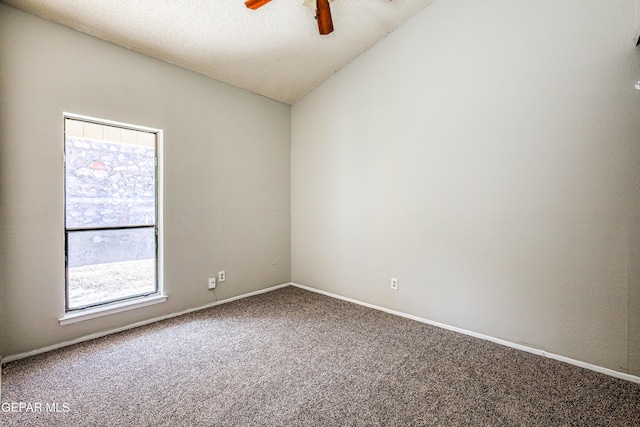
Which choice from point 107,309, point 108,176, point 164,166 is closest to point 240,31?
point 164,166

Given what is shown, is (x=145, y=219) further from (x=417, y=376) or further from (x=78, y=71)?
(x=417, y=376)

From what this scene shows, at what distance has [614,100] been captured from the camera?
6.89 feet

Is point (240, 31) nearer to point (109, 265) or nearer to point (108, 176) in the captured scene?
point (108, 176)

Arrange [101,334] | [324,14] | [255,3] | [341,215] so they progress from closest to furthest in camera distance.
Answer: [255,3] → [324,14] → [101,334] → [341,215]

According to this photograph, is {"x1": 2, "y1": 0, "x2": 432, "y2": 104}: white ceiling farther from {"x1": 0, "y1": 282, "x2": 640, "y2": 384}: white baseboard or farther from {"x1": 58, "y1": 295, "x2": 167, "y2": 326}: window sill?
{"x1": 0, "y1": 282, "x2": 640, "y2": 384}: white baseboard

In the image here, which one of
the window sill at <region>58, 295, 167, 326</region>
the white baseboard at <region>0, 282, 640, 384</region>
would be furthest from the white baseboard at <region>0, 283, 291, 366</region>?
the window sill at <region>58, 295, 167, 326</region>

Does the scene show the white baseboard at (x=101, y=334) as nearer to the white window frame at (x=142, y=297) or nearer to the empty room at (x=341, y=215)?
the empty room at (x=341, y=215)

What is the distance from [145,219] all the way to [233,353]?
1.64 m

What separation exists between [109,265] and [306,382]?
7.06ft

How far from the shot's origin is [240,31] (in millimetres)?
2879

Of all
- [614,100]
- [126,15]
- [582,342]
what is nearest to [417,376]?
[582,342]

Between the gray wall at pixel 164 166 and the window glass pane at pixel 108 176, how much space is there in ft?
0.41

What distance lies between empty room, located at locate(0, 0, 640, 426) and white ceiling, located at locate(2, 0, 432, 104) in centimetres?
2

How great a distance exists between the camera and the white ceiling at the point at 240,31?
244 centimetres
